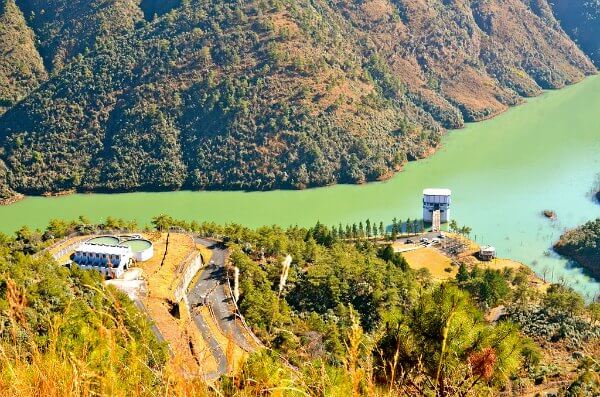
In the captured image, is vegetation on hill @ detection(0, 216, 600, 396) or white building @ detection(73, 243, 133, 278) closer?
vegetation on hill @ detection(0, 216, 600, 396)

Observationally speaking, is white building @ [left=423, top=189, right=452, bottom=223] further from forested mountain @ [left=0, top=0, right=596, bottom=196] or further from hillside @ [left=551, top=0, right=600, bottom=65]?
hillside @ [left=551, top=0, right=600, bottom=65]

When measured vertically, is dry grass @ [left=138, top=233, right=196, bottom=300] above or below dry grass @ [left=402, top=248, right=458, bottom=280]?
above

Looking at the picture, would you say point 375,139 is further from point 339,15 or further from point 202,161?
point 339,15

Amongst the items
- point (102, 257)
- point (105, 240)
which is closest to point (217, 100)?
point (105, 240)

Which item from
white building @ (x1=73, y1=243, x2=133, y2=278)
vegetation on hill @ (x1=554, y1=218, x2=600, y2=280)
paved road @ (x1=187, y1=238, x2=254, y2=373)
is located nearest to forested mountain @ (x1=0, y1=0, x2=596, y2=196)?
vegetation on hill @ (x1=554, y1=218, x2=600, y2=280)

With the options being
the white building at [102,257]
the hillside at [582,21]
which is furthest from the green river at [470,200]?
the hillside at [582,21]

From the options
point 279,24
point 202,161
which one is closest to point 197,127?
point 202,161
